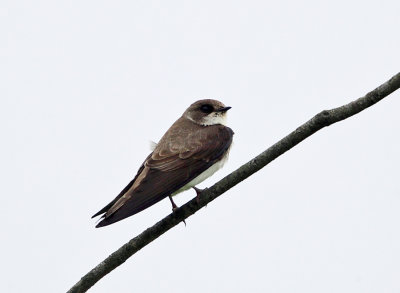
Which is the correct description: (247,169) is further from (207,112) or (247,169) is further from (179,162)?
(207,112)

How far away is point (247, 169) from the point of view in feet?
16.3

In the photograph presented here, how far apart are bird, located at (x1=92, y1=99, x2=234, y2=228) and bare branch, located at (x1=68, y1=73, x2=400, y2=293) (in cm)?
35

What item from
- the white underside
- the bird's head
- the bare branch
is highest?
the bird's head

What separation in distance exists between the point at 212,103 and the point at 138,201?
2.60 metres

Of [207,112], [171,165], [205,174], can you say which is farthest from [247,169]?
[207,112]

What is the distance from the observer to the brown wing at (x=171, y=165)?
5809mm

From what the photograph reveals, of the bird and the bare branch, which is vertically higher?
the bird

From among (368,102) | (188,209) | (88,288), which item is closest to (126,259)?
(88,288)

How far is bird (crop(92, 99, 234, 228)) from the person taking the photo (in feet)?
19.2

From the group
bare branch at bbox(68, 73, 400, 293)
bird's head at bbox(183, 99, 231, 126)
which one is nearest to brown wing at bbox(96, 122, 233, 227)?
bird's head at bbox(183, 99, 231, 126)

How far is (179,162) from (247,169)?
1.77 m

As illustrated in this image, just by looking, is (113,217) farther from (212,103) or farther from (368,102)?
(212,103)

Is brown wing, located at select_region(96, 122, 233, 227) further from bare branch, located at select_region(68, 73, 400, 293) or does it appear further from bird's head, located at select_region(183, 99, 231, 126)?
bare branch, located at select_region(68, 73, 400, 293)

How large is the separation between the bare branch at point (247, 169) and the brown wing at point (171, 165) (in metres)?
0.41
